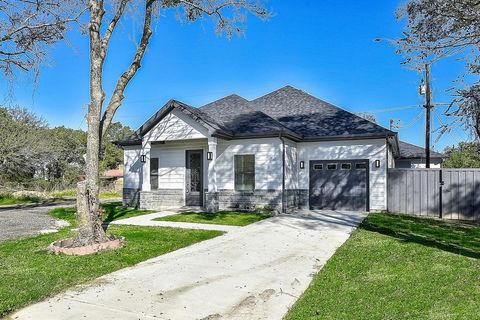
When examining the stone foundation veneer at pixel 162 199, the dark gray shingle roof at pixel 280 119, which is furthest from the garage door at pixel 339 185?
the stone foundation veneer at pixel 162 199

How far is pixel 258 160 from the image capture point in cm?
1355

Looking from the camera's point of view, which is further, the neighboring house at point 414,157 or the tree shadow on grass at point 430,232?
the neighboring house at point 414,157

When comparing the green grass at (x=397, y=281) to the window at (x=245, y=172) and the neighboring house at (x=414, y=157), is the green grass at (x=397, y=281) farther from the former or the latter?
the neighboring house at (x=414, y=157)

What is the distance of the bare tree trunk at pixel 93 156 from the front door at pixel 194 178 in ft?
24.1

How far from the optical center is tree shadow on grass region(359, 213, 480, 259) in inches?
289

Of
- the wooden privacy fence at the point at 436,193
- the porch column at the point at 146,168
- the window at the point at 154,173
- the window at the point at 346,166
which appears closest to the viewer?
the wooden privacy fence at the point at 436,193

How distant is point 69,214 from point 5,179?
1486cm

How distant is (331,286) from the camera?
15.6 feet

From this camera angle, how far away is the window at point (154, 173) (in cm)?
1544

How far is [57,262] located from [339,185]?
10963 mm

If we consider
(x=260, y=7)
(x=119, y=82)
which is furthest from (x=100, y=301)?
(x=260, y=7)

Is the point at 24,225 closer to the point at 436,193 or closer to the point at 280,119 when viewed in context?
the point at 280,119

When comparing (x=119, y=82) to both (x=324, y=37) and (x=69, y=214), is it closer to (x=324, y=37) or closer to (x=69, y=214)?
(x=69, y=214)

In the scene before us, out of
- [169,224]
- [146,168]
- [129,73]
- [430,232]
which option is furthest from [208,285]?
[146,168]
